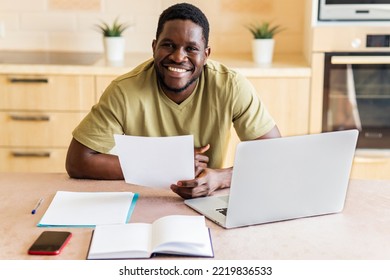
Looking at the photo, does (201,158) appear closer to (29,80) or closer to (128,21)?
(29,80)

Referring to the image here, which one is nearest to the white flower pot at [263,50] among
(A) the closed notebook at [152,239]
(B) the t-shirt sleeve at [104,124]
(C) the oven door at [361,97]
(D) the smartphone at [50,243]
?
(C) the oven door at [361,97]

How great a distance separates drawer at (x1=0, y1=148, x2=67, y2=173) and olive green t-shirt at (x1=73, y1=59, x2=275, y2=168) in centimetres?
128

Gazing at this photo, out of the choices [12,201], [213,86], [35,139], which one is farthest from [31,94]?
[12,201]

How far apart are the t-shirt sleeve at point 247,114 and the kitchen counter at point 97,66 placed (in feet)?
3.31

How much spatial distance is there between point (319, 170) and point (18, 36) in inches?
101

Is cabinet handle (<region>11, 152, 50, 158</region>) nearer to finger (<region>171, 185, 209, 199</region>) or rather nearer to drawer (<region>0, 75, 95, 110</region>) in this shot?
drawer (<region>0, 75, 95, 110</region>)

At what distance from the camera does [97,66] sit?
3.13 metres

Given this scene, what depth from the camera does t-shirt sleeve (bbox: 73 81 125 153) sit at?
6.40 feet

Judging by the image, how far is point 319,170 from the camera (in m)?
1.52

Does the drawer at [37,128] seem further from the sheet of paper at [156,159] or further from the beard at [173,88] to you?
the sheet of paper at [156,159]

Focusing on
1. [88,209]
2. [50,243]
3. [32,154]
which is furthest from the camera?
[32,154]

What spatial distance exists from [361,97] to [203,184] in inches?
70.4

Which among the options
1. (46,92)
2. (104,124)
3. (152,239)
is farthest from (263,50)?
(152,239)

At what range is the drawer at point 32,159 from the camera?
10.6ft
